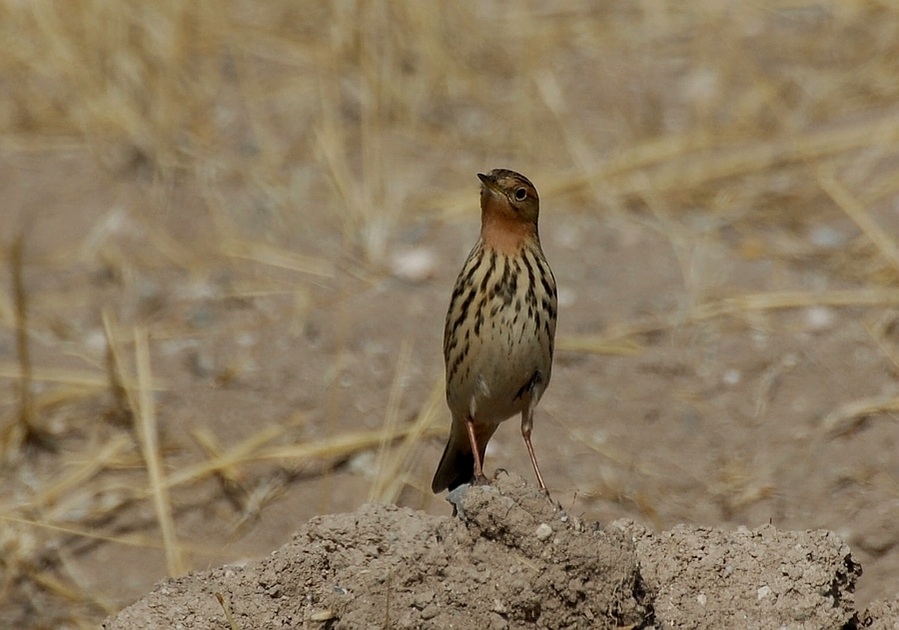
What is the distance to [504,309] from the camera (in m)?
6.19

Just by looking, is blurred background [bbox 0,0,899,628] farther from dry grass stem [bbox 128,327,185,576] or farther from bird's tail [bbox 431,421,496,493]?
bird's tail [bbox 431,421,496,493]

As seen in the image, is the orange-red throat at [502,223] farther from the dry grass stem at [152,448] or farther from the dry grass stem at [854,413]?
the dry grass stem at [854,413]

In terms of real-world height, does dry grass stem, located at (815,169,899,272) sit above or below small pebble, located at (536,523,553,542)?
above

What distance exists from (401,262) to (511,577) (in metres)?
5.25

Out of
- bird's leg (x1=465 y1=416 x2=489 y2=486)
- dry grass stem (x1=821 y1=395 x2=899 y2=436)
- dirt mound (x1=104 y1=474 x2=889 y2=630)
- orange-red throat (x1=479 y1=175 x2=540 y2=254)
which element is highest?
dry grass stem (x1=821 y1=395 x2=899 y2=436)

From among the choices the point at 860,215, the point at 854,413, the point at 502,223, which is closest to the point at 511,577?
the point at 502,223

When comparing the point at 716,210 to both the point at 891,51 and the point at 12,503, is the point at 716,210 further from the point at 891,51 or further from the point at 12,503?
the point at 12,503

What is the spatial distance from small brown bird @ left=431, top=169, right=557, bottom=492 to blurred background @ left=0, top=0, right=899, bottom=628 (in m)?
1.68

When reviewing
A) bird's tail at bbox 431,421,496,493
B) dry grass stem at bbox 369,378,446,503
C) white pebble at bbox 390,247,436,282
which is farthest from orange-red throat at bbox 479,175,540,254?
white pebble at bbox 390,247,436,282

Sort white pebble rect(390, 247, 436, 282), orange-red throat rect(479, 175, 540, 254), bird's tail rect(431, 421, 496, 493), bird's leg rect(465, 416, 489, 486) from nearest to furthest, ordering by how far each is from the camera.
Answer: orange-red throat rect(479, 175, 540, 254)
bird's leg rect(465, 416, 489, 486)
bird's tail rect(431, 421, 496, 493)
white pebble rect(390, 247, 436, 282)

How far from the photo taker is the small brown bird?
243 inches

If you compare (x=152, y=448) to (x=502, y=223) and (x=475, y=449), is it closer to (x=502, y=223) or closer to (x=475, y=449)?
(x=475, y=449)

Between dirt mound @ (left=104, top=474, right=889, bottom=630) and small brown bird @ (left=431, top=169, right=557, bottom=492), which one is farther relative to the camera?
small brown bird @ (left=431, top=169, right=557, bottom=492)

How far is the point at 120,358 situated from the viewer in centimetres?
902
